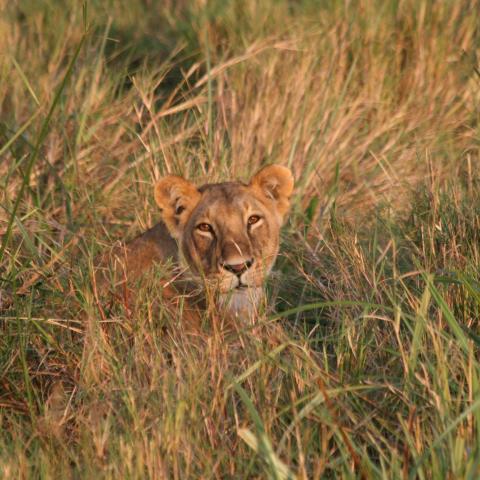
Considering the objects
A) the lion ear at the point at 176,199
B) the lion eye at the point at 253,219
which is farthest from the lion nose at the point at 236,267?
the lion ear at the point at 176,199

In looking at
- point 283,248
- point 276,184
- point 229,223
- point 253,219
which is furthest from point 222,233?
point 283,248

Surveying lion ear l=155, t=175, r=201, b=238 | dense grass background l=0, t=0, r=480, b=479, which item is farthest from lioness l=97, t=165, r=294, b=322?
dense grass background l=0, t=0, r=480, b=479

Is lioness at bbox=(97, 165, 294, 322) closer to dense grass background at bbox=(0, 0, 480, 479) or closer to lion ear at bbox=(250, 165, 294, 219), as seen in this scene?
lion ear at bbox=(250, 165, 294, 219)

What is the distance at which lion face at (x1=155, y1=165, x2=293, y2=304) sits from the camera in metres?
4.73

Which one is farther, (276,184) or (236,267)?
(276,184)

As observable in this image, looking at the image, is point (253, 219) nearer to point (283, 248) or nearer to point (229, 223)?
point (229, 223)

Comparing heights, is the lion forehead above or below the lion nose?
above

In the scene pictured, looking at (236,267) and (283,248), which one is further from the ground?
(236,267)

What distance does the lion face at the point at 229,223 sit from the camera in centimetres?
473

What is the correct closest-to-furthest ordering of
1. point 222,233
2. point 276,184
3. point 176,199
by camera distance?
point 222,233 < point 176,199 < point 276,184

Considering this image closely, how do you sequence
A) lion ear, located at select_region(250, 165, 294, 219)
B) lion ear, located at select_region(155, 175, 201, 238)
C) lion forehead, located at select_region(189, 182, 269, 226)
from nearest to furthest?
lion forehead, located at select_region(189, 182, 269, 226), lion ear, located at select_region(155, 175, 201, 238), lion ear, located at select_region(250, 165, 294, 219)

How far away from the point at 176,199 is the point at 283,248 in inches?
25.8

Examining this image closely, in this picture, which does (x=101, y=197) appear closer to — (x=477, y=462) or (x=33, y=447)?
(x=33, y=447)

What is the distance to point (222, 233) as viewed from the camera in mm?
4918
